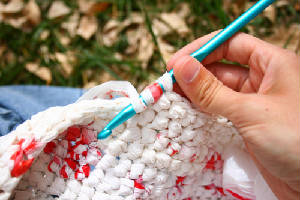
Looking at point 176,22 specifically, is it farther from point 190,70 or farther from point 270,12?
point 190,70

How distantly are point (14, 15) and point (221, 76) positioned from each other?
103cm

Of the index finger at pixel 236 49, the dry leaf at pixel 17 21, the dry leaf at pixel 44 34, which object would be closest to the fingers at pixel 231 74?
the index finger at pixel 236 49

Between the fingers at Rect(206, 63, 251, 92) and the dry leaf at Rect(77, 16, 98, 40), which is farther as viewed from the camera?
the dry leaf at Rect(77, 16, 98, 40)

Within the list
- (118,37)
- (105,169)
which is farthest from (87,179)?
(118,37)

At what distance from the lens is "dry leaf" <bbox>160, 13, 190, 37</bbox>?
115cm

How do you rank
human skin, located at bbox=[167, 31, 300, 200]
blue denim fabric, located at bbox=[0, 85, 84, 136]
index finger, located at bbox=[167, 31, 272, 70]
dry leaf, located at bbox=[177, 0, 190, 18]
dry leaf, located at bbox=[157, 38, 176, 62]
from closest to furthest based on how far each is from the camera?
1. human skin, located at bbox=[167, 31, 300, 200]
2. index finger, located at bbox=[167, 31, 272, 70]
3. blue denim fabric, located at bbox=[0, 85, 84, 136]
4. dry leaf, located at bbox=[157, 38, 176, 62]
5. dry leaf, located at bbox=[177, 0, 190, 18]

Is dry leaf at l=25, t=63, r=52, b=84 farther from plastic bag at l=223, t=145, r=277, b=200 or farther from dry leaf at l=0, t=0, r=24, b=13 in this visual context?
plastic bag at l=223, t=145, r=277, b=200

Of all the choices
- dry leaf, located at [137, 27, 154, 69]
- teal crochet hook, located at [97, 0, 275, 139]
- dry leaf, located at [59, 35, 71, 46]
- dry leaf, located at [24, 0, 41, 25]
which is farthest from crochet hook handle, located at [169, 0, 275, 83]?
dry leaf, located at [24, 0, 41, 25]

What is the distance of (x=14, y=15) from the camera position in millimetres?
1211

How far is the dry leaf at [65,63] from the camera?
1140 mm

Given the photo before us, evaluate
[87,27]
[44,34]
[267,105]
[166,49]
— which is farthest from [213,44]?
[44,34]

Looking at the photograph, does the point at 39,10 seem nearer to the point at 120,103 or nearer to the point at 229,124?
the point at 120,103

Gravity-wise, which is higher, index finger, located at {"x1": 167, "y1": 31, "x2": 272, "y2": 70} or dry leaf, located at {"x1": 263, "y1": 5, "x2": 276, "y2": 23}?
dry leaf, located at {"x1": 263, "y1": 5, "x2": 276, "y2": 23}

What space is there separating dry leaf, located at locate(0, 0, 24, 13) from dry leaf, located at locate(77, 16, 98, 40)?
0.29 m
